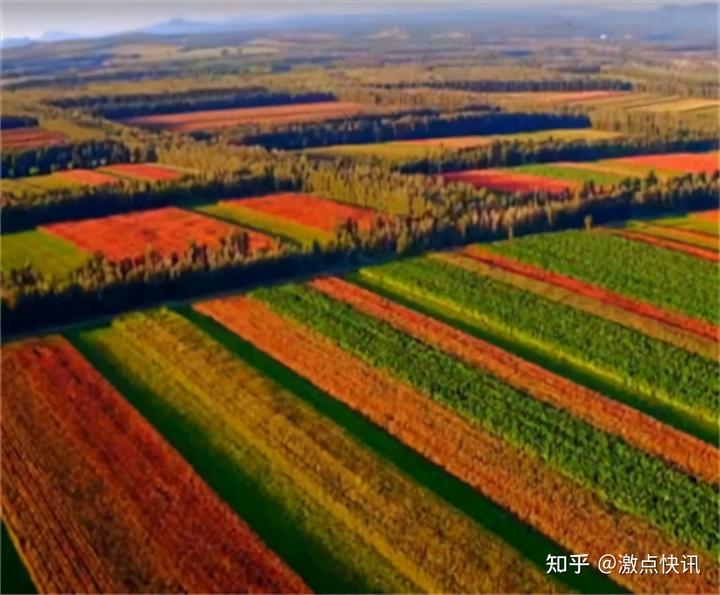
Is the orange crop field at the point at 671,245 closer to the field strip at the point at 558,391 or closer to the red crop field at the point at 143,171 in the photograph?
the field strip at the point at 558,391

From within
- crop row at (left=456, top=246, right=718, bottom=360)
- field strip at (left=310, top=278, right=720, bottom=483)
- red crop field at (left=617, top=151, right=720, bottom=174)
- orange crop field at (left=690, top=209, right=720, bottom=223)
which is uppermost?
field strip at (left=310, top=278, right=720, bottom=483)

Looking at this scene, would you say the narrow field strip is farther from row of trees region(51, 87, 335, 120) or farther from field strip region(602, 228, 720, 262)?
row of trees region(51, 87, 335, 120)

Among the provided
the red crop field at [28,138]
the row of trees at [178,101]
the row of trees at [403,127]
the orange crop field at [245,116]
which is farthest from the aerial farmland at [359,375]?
the row of trees at [178,101]

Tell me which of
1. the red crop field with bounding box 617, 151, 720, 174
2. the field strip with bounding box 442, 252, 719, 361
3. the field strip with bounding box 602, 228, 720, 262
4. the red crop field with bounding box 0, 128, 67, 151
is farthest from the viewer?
the red crop field with bounding box 0, 128, 67, 151

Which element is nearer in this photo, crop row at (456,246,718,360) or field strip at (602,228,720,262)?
crop row at (456,246,718,360)

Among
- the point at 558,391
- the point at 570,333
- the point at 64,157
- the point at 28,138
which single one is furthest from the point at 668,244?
the point at 28,138

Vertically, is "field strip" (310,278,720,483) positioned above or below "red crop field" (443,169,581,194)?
above

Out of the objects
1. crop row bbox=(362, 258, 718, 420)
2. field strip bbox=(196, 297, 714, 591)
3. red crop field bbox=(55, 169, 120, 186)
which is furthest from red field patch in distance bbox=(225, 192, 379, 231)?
field strip bbox=(196, 297, 714, 591)

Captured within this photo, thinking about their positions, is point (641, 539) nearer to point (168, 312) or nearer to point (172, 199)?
point (168, 312)
